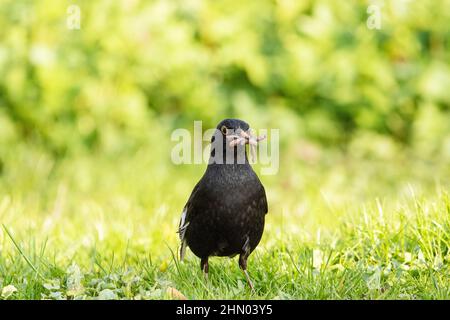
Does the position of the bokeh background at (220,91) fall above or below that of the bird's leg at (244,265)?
above

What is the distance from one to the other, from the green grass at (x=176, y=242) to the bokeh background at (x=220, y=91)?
0.05m

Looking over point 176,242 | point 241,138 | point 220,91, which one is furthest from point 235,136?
point 220,91

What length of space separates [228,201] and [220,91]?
11.8 feet

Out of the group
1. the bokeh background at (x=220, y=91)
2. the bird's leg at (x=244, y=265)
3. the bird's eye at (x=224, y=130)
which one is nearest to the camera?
the bird's eye at (x=224, y=130)

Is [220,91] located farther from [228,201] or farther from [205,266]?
[228,201]

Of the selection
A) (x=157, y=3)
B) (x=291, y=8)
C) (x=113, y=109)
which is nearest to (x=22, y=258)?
(x=113, y=109)

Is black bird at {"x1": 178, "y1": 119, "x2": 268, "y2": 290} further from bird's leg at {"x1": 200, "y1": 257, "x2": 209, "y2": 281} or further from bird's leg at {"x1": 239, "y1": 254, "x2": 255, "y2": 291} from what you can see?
bird's leg at {"x1": 200, "y1": 257, "x2": 209, "y2": 281}

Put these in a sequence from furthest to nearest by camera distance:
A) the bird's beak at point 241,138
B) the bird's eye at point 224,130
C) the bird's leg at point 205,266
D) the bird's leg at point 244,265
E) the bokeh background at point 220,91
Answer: the bokeh background at point 220,91 → the bird's leg at point 205,266 → the bird's leg at point 244,265 → the bird's eye at point 224,130 → the bird's beak at point 241,138

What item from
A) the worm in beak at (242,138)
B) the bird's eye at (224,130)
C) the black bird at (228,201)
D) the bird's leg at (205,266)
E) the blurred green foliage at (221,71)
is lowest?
the bird's leg at (205,266)

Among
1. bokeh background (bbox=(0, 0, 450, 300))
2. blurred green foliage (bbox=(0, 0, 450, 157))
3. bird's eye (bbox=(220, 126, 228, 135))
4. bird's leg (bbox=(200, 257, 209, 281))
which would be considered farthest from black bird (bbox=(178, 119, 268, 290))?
blurred green foliage (bbox=(0, 0, 450, 157))

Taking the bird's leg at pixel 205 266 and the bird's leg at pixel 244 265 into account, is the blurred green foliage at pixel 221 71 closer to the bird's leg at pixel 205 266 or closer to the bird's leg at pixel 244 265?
the bird's leg at pixel 205 266

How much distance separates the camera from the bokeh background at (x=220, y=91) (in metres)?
5.98

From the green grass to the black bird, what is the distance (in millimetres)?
207

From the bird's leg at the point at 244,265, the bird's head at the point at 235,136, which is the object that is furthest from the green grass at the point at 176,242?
the bird's head at the point at 235,136
